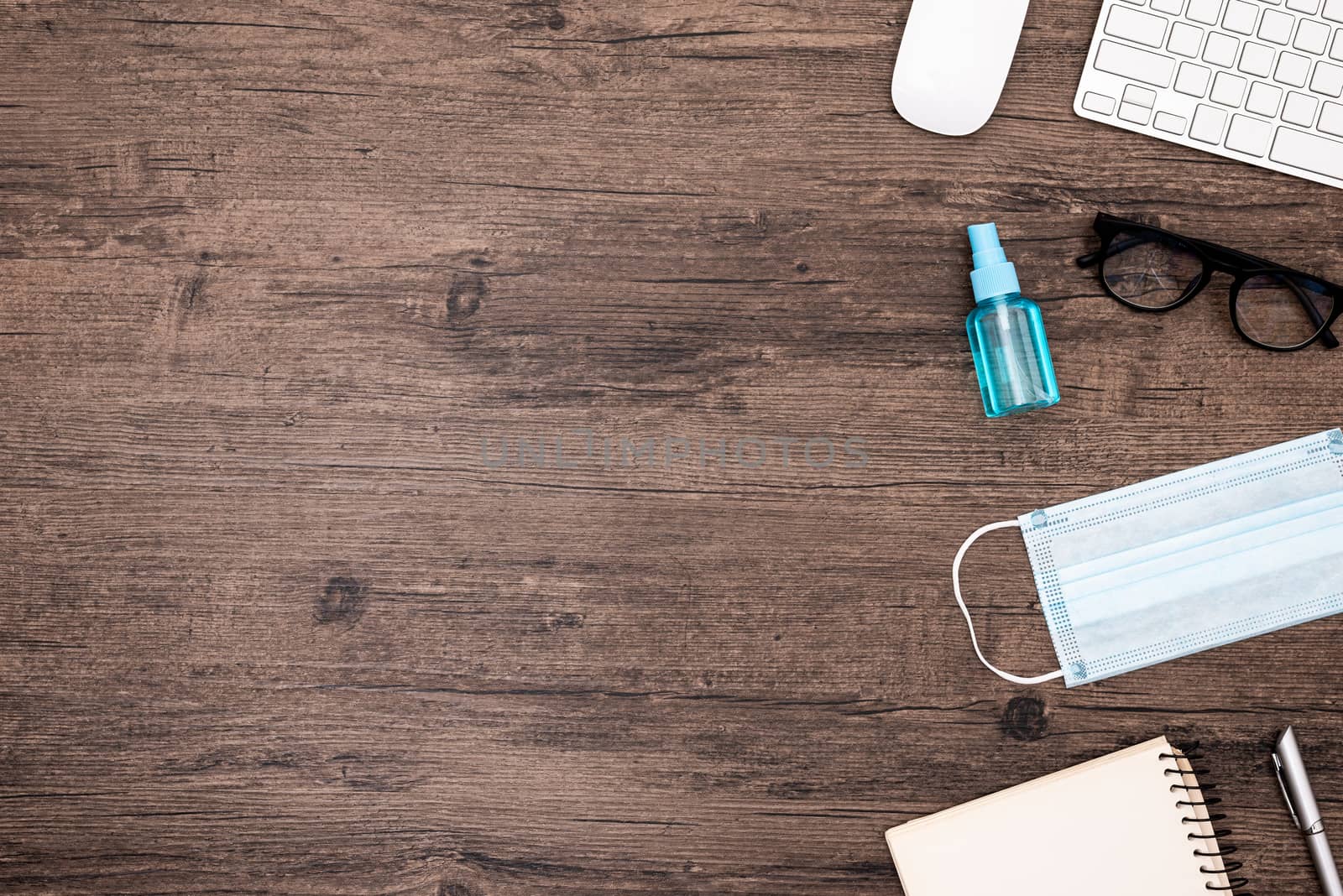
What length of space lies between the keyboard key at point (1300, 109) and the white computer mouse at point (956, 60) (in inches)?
10.9

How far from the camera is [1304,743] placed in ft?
2.70

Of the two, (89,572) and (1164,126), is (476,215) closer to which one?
(89,572)

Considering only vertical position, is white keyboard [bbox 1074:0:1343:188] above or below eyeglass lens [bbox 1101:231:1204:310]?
above

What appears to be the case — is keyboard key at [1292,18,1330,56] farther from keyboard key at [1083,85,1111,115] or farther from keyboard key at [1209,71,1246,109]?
keyboard key at [1083,85,1111,115]

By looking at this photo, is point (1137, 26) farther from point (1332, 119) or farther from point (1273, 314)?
point (1273, 314)

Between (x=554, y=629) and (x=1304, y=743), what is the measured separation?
79 centimetres

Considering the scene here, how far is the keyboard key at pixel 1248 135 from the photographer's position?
80cm

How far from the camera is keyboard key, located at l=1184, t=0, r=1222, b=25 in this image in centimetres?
79

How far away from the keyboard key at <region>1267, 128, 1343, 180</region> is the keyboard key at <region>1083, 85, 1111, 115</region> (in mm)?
167

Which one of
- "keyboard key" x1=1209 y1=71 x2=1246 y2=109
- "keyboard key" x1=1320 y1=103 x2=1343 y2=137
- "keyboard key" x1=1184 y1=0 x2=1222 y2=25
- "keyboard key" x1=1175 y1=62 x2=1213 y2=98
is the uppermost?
"keyboard key" x1=1184 y1=0 x2=1222 y2=25

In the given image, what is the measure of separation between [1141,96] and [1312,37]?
6.7 inches

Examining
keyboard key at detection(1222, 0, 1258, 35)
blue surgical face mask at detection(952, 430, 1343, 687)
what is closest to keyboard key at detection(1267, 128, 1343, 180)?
keyboard key at detection(1222, 0, 1258, 35)

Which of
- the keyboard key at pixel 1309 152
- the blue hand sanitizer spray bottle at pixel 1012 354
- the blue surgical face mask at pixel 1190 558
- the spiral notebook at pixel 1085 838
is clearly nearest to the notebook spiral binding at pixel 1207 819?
the spiral notebook at pixel 1085 838

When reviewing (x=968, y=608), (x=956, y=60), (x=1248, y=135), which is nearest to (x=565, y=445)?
(x=968, y=608)
